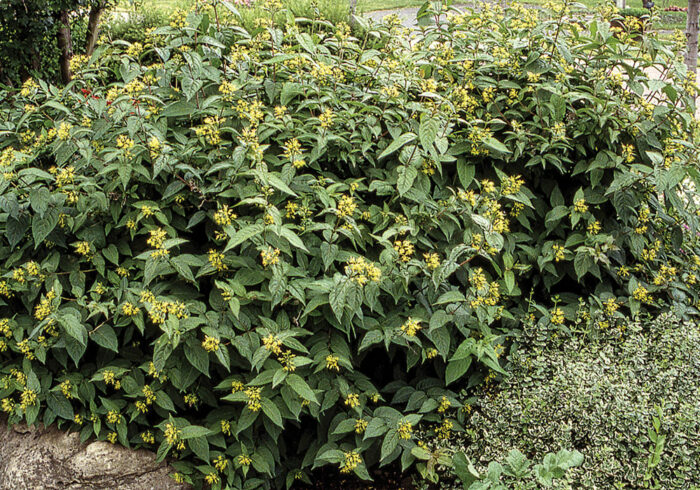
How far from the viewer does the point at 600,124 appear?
2.81m

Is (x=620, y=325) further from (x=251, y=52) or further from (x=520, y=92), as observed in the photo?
(x=251, y=52)

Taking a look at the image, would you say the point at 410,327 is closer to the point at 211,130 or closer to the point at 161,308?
the point at 161,308

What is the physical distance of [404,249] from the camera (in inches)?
97.1

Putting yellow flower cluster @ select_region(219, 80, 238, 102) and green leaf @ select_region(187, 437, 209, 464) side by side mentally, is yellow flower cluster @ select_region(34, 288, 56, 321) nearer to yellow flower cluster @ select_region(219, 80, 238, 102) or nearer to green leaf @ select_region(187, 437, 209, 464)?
green leaf @ select_region(187, 437, 209, 464)

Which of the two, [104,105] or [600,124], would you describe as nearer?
[104,105]

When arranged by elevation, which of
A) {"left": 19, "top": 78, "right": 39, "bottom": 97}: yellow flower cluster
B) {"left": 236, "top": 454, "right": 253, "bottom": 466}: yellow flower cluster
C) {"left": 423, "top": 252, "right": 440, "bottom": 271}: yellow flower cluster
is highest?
{"left": 19, "top": 78, "right": 39, "bottom": 97}: yellow flower cluster

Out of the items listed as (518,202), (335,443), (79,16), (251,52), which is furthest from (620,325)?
(79,16)

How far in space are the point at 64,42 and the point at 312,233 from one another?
4960mm

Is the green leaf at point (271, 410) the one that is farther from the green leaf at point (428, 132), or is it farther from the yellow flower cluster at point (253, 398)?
the green leaf at point (428, 132)

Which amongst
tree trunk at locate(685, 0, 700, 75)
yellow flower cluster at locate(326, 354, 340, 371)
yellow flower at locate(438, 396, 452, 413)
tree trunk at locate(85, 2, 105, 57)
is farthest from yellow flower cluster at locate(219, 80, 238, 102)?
tree trunk at locate(685, 0, 700, 75)

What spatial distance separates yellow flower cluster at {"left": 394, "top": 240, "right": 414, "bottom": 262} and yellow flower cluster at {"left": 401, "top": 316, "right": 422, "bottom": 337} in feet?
0.75

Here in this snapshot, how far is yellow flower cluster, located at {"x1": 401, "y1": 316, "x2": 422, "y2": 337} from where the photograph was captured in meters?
2.37

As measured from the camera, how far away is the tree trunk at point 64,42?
6.14 m

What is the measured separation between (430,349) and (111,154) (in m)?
1.43
